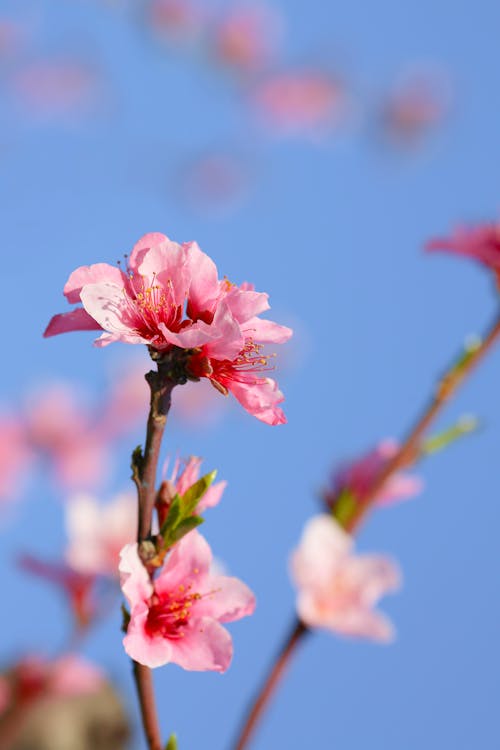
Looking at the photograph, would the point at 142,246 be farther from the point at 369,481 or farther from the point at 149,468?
the point at 369,481

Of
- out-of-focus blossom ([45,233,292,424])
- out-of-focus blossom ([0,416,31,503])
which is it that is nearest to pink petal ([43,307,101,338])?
out-of-focus blossom ([45,233,292,424])

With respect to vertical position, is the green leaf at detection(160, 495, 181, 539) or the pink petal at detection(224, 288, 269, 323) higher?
the pink petal at detection(224, 288, 269, 323)

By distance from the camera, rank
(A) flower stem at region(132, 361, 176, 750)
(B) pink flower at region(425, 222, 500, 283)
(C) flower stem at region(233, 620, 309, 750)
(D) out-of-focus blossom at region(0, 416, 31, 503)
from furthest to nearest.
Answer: (D) out-of-focus blossom at region(0, 416, 31, 503) → (B) pink flower at region(425, 222, 500, 283) → (C) flower stem at region(233, 620, 309, 750) → (A) flower stem at region(132, 361, 176, 750)

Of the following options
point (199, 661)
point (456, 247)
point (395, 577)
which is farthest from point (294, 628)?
point (456, 247)

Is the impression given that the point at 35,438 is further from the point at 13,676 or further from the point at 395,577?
the point at 395,577

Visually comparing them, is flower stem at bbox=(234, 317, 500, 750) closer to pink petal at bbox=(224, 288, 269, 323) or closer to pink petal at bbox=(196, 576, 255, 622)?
pink petal at bbox=(196, 576, 255, 622)

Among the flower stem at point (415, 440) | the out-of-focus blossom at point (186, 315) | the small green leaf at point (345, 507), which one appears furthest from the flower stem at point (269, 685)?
→ the out-of-focus blossom at point (186, 315)

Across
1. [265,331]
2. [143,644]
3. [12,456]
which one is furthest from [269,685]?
[12,456]
